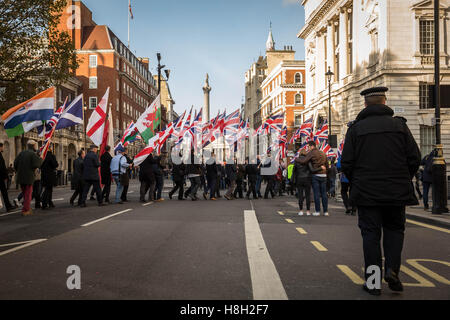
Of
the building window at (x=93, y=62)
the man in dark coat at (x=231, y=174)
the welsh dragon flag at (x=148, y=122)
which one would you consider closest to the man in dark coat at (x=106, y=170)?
the welsh dragon flag at (x=148, y=122)


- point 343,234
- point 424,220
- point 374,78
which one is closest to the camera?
point 343,234

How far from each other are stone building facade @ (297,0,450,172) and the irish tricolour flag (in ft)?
73.4

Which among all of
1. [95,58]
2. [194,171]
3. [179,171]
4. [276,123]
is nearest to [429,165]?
[194,171]

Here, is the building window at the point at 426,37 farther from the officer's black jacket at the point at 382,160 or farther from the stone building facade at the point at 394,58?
the officer's black jacket at the point at 382,160

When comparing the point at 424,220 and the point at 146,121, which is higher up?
the point at 146,121

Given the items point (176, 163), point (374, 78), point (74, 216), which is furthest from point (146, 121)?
point (374, 78)

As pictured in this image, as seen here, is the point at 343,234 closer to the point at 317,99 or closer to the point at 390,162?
the point at 390,162

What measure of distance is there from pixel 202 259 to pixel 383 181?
261 cm

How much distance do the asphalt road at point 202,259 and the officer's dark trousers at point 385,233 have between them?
324mm

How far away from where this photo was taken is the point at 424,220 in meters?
10.8

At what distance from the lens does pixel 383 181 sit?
442 cm

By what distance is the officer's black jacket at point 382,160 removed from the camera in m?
4.40
